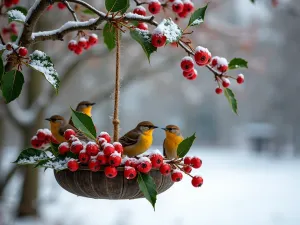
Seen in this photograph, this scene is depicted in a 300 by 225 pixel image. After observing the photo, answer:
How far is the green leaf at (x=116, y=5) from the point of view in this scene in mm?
1272

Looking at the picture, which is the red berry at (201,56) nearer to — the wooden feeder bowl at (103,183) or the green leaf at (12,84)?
the wooden feeder bowl at (103,183)

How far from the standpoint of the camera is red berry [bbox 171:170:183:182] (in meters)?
1.35

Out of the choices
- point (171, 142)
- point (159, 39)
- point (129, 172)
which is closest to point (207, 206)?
point (171, 142)

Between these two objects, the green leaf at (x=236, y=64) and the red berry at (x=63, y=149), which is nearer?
the red berry at (x=63, y=149)

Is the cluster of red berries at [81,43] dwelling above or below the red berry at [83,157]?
above

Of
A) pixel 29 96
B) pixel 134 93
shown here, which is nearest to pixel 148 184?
pixel 29 96

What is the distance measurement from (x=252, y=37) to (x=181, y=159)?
769 cm

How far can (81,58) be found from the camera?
599 cm

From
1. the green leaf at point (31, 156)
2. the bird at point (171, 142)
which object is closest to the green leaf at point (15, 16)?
the green leaf at point (31, 156)

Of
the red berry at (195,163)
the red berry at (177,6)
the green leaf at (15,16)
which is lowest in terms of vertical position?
the red berry at (195,163)

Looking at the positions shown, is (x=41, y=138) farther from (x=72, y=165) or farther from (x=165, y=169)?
(x=165, y=169)

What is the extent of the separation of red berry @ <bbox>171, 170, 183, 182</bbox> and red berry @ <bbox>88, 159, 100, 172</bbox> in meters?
0.24

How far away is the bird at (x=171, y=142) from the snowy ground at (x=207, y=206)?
155 inches

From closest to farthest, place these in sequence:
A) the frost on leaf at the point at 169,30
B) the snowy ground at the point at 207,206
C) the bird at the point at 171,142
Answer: the frost on leaf at the point at 169,30, the bird at the point at 171,142, the snowy ground at the point at 207,206
